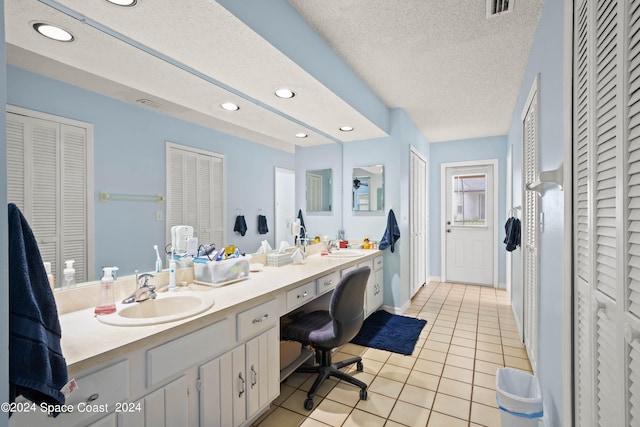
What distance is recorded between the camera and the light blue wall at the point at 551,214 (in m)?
1.42

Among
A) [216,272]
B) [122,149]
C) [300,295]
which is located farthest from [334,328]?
[122,149]

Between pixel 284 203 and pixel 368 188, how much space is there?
4.60 ft

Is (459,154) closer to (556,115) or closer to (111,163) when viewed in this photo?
(556,115)

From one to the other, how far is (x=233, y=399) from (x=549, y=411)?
168 cm

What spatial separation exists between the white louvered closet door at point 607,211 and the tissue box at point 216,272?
5.92 feet

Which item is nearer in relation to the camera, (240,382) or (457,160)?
(240,382)

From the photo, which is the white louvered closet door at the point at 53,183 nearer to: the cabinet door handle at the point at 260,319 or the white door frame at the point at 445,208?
the cabinet door handle at the point at 260,319

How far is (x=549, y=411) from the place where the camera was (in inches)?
63.4

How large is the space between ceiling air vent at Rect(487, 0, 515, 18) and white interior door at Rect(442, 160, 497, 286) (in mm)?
3526

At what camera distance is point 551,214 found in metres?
1.59

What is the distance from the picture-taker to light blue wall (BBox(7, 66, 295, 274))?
4.44 ft

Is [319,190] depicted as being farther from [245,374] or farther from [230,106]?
[245,374]

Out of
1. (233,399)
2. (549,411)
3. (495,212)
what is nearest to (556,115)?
(549,411)

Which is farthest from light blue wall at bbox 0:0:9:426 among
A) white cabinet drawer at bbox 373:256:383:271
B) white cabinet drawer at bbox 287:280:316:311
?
white cabinet drawer at bbox 373:256:383:271
